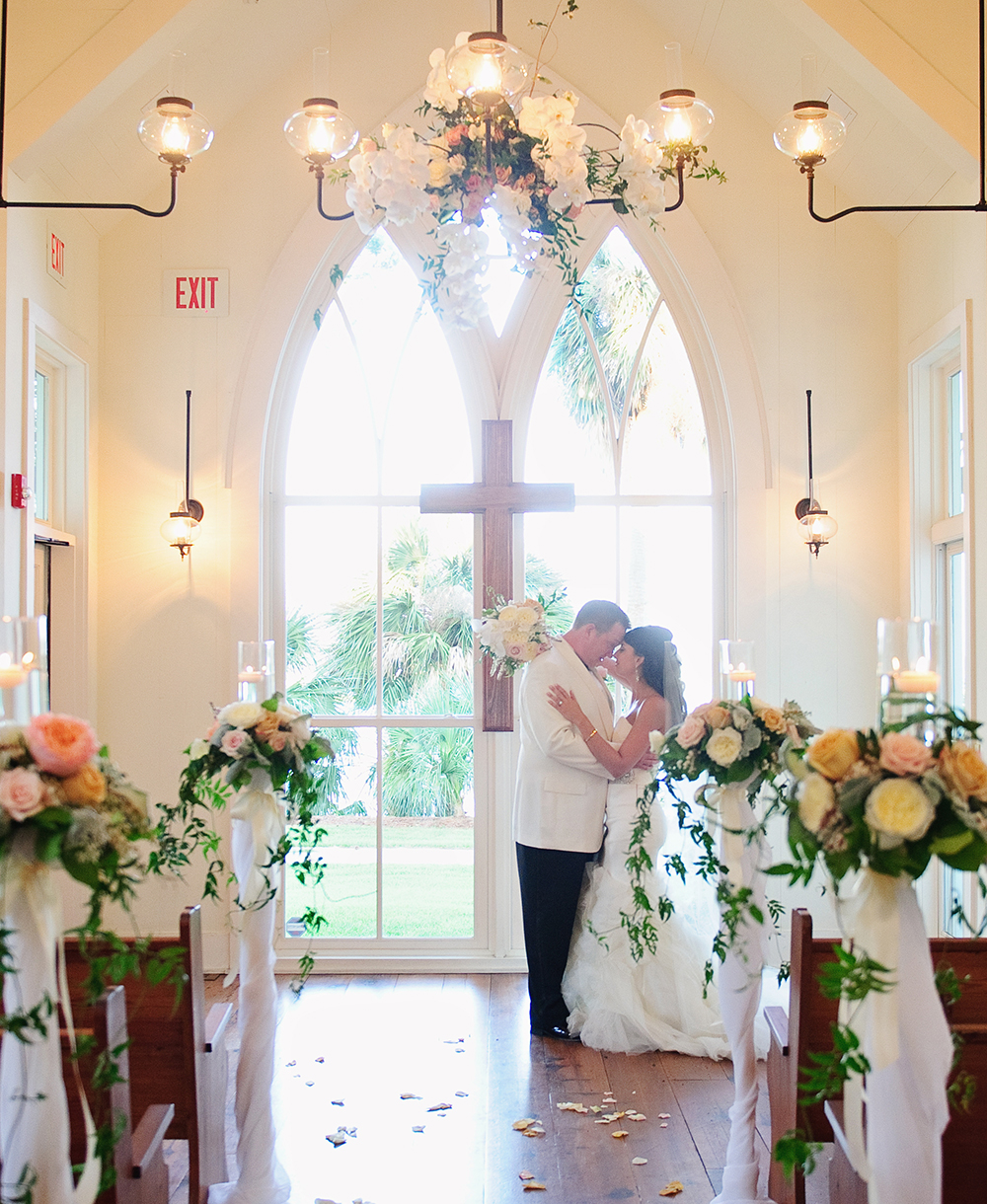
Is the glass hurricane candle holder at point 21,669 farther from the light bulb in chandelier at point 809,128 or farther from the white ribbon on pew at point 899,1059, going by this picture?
the light bulb in chandelier at point 809,128

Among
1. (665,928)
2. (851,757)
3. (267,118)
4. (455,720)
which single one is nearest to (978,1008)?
(851,757)

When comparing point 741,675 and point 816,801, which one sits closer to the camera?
point 816,801

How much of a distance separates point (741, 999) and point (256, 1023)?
1.34 meters

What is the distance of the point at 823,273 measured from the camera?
17.6 feet

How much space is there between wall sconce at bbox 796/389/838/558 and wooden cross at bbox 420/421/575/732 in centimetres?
107

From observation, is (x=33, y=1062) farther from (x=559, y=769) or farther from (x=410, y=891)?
(x=410, y=891)

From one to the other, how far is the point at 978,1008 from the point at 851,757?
1.08m

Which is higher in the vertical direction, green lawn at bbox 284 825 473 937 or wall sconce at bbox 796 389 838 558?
wall sconce at bbox 796 389 838 558

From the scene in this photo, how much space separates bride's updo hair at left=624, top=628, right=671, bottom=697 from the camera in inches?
187

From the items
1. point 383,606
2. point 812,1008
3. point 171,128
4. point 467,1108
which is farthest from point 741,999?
point 383,606

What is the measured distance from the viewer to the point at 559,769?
4.69 metres

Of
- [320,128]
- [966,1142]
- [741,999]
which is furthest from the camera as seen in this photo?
[741,999]

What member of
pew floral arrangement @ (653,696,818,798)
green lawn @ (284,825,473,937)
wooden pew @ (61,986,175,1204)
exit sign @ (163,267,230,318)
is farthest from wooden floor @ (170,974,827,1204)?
exit sign @ (163,267,230,318)

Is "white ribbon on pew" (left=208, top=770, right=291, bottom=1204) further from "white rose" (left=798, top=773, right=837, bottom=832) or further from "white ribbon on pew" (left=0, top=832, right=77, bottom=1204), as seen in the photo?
"white rose" (left=798, top=773, right=837, bottom=832)
